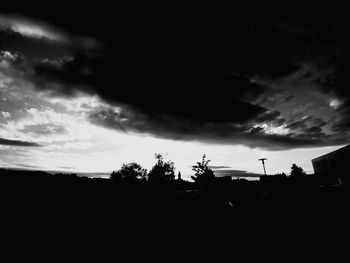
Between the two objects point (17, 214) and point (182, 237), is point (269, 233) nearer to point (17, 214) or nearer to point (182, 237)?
point (182, 237)

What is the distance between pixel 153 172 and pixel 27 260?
53.8m

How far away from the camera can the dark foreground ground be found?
7.03 metres

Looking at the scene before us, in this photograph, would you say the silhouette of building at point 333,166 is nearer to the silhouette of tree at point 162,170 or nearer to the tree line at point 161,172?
the tree line at point 161,172

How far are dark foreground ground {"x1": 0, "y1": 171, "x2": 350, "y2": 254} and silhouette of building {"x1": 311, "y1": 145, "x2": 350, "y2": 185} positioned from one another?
31.6 feet

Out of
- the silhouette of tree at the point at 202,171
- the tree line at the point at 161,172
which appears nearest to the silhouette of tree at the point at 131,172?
the tree line at the point at 161,172

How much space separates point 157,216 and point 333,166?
782 inches

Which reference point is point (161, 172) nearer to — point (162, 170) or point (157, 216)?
point (162, 170)

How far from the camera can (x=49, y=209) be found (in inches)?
309

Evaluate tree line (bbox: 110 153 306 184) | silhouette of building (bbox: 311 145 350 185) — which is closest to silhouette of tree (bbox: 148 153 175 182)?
tree line (bbox: 110 153 306 184)

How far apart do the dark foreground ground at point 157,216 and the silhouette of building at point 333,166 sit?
962 cm

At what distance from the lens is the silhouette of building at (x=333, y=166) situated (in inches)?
696

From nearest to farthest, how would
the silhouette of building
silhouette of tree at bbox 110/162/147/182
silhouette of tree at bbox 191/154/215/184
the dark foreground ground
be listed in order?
the dark foreground ground → the silhouette of building → silhouette of tree at bbox 191/154/215/184 → silhouette of tree at bbox 110/162/147/182

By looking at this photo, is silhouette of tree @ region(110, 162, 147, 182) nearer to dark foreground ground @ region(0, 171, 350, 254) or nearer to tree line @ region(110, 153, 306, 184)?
tree line @ region(110, 153, 306, 184)

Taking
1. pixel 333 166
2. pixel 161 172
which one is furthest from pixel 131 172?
pixel 333 166
